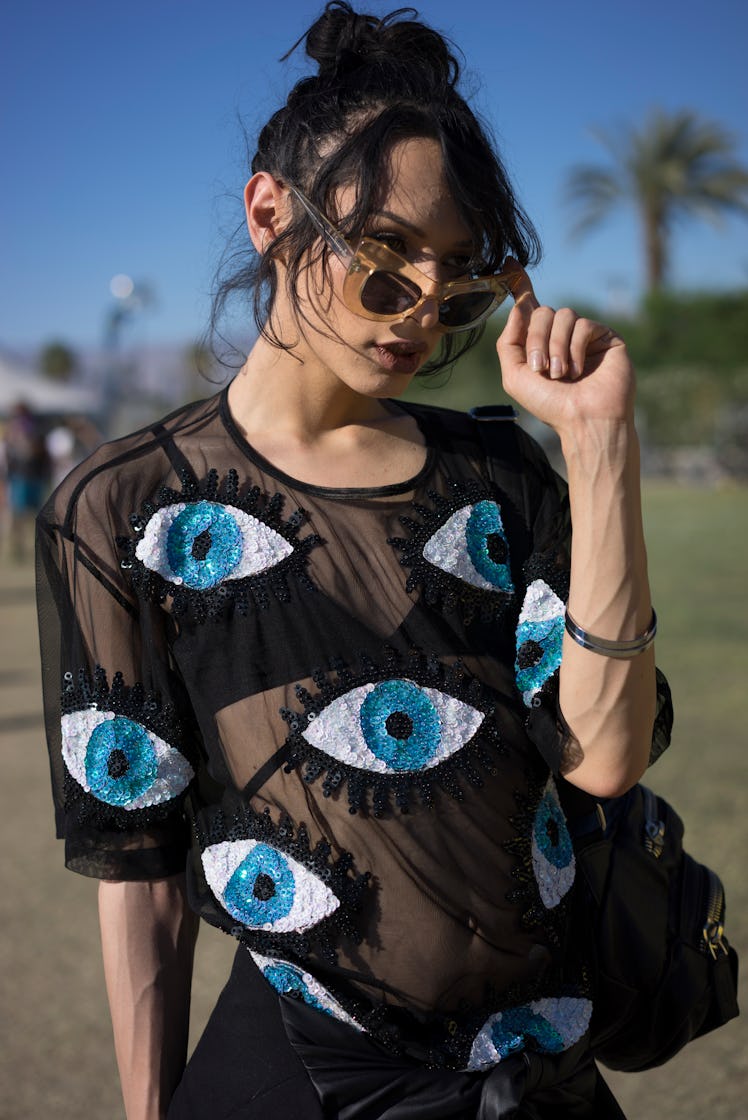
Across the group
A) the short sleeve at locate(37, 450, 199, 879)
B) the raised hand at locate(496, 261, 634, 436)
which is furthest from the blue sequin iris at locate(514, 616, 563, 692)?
the short sleeve at locate(37, 450, 199, 879)

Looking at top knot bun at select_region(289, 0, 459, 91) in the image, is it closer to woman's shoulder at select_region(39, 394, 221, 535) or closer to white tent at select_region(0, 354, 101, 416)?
woman's shoulder at select_region(39, 394, 221, 535)

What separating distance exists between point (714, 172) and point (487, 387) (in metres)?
8.45

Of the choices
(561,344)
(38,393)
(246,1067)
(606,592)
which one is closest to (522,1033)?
(246,1067)

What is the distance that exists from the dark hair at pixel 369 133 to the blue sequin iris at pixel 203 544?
0.98 feet

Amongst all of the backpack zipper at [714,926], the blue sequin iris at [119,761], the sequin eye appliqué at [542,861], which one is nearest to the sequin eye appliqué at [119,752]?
the blue sequin iris at [119,761]

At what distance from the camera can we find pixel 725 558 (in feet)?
42.4

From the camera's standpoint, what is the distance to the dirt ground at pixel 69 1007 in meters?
3.19

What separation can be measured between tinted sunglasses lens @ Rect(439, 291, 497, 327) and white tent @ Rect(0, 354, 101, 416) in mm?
32236

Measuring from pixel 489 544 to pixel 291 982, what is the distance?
0.70m

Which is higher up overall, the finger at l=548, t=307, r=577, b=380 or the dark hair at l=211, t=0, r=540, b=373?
the dark hair at l=211, t=0, r=540, b=373

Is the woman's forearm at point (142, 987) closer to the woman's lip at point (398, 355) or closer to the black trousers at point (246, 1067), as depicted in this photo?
the black trousers at point (246, 1067)

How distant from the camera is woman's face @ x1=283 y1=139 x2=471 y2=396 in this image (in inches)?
65.2

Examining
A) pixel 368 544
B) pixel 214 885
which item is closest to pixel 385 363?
pixel 368 544

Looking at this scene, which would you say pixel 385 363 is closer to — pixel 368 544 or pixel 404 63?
pixel 368 544
